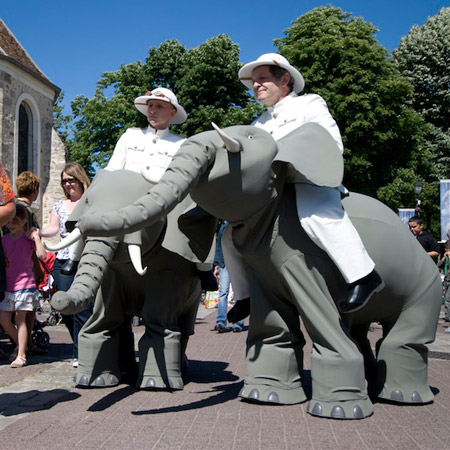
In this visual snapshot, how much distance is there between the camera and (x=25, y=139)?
1011 inches

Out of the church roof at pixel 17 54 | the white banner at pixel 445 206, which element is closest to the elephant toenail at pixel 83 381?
the white banner at pixel 445 206

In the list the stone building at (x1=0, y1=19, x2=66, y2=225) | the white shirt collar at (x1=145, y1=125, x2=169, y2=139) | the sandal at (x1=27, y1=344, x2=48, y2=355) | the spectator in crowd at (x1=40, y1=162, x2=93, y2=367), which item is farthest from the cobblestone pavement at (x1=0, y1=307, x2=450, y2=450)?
the stone building at (x1=0, y1=19, x2=66, y2=225)

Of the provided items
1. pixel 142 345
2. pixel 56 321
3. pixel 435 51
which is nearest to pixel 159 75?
pixel 435 51

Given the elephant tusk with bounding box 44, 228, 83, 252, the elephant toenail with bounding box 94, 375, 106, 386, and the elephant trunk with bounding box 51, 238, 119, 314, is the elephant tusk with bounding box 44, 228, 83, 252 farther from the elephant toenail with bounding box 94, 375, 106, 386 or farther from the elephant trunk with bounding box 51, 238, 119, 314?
the elephant toenail with bounding box 94, 375, 106, 386

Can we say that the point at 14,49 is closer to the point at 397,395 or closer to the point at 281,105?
the point at 281,105

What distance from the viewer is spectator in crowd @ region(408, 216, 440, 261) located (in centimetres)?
1103

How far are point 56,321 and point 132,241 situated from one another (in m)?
7.62

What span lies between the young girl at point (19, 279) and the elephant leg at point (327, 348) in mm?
3658

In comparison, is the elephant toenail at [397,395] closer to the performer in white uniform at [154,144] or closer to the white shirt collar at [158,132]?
the performer in white uniform at [154,144]

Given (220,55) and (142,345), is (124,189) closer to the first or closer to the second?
(142,345)

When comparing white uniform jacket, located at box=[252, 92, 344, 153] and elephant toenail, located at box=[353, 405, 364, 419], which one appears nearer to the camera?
elephant toenail, located at box=[353, 405, 364, 419]

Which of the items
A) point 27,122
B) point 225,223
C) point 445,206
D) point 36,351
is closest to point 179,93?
point 27,122

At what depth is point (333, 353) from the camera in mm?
4359

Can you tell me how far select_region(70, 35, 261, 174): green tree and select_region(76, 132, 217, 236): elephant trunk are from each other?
73.5ft
